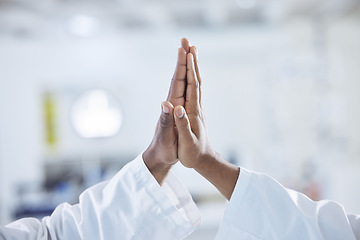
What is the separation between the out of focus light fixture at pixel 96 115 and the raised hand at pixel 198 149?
3757 mm

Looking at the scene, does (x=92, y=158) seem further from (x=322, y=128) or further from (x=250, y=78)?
(x=322, y=128)

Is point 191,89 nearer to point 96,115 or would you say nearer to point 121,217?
point 121,217

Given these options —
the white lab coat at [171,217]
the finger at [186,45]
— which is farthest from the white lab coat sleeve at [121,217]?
the finger at [186,45]

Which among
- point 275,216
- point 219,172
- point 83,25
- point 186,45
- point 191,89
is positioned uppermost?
point 83,25

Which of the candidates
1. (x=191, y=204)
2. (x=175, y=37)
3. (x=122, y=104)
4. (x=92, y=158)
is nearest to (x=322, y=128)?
(x=175, y=37)

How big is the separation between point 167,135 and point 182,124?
6 centimetres

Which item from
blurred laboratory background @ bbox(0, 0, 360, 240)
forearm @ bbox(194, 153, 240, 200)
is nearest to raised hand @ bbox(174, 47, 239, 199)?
forearm @ bbox(194, 153, 240, 200)

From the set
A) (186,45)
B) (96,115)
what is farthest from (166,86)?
(186,45)

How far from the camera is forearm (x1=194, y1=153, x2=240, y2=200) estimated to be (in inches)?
37.2

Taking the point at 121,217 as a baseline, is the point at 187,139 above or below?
above

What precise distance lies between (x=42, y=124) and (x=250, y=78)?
2.73 m

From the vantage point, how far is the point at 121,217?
914mm

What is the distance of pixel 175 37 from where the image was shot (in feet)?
15.2

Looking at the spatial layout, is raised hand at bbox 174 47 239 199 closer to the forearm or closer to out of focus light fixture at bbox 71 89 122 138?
the forearm
